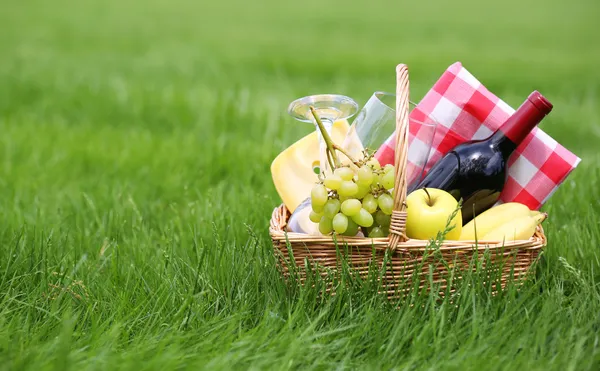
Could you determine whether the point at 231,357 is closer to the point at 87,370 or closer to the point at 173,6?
the point at 87,370

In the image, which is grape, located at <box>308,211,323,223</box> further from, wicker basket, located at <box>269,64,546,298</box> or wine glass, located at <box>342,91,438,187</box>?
wine glass, located at <box>342,91,438,187</box>

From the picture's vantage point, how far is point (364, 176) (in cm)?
180

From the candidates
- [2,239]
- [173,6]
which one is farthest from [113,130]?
[173,6]

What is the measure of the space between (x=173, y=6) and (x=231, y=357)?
10.8 m

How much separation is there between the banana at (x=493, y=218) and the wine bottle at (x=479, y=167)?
0.16 ft

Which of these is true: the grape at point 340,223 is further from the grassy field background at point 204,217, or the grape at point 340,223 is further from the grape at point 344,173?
the grassy field background at point 204,217

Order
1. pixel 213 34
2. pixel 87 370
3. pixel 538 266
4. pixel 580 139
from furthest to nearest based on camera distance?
pixel 213 34
pixel 580 139
pixel 538 266
pixel 87 370

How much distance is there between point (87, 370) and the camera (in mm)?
1496

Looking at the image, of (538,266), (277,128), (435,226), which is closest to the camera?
(435,226)

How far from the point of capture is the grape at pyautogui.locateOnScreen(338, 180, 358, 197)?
5.83 ft

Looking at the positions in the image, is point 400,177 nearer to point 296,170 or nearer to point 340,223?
point 340,223

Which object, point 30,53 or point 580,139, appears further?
point 30,53

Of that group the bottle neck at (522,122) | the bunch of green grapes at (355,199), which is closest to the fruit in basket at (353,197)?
the bunch of green grapes at (355,199)

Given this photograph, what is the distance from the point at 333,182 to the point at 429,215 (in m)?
0.30
